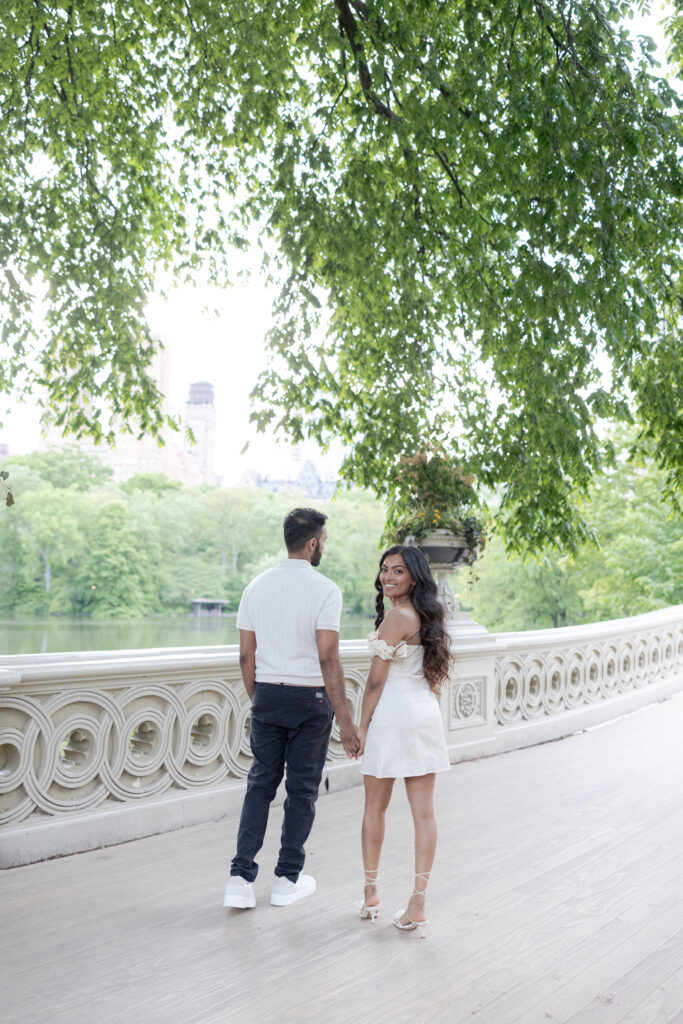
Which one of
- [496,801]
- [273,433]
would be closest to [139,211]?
[273,433]

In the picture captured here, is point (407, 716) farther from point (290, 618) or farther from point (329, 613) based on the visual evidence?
point (290, 618)

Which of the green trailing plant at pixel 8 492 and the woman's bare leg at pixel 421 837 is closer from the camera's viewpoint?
the woman's bare leg at pixel 421 837

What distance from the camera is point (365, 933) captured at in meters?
4.13

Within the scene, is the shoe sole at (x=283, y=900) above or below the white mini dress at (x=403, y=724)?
below

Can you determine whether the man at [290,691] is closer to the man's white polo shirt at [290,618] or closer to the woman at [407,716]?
the man's white polo shirt at [290,618]

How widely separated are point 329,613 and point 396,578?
0.36 m

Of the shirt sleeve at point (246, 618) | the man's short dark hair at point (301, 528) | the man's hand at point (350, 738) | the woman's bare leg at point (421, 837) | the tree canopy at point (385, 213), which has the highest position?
the tree canopy at point (385, 213)

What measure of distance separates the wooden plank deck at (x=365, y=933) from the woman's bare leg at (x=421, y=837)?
0.14 metres

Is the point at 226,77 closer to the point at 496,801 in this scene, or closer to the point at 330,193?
the point at 330,193

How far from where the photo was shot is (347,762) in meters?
7.42

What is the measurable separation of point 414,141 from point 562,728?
19.6 feet

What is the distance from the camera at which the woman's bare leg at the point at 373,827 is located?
4.30 metres

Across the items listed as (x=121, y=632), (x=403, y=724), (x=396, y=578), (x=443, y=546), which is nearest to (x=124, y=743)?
(x=403, y=724)

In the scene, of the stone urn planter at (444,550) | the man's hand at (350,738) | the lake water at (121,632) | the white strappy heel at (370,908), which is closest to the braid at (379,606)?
the man's hand at (350,738)
